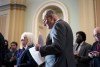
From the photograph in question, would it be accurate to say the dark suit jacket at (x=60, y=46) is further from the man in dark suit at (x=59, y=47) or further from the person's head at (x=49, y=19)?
the person's head at (x=49, y=19)

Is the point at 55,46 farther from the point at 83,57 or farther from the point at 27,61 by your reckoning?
the point at 83,57

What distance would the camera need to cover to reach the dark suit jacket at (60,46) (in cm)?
201

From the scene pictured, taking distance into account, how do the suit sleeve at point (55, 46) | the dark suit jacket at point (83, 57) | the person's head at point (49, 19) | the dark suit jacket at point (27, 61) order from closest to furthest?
the suit sleeve at point (55, 46)
the person's head at point (49, 19)
the dark suit jacket at point (27, 61)
the dark suit jacket at point (83, 57)

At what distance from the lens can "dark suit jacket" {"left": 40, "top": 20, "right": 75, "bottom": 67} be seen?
2.01 m

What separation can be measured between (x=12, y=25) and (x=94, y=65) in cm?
492

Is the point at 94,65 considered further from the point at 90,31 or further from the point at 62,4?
the point at 62,4

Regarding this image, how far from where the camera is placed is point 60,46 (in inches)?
79.5

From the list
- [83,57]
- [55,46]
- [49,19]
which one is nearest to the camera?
[55,46]

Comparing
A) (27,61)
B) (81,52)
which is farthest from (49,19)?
(81,52)

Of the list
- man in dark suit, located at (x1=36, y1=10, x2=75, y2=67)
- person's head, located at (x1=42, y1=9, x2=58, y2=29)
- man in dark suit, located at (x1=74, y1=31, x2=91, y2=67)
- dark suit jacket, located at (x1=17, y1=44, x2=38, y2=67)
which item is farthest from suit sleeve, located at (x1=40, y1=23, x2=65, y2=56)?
man in dark suit, located at (x1=74, y1=31, x2=91, y2=67)

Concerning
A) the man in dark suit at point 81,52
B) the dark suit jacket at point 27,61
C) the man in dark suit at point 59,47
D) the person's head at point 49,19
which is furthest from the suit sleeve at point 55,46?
the man in dark suit at point 81,52

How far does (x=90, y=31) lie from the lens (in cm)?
567

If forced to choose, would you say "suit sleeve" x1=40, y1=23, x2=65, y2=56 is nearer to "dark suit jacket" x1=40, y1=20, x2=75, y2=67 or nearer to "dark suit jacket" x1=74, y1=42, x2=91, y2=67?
"dark suit jacket" x1=40, y1=20, x2=75, y2=67

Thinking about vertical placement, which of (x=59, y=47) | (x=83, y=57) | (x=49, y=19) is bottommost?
(x=83, y=57)
